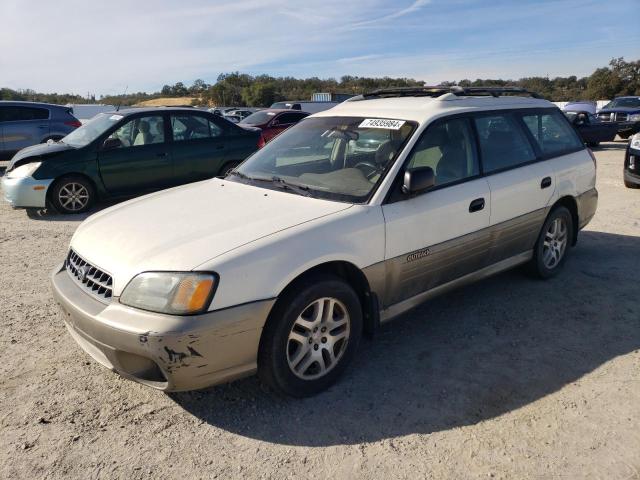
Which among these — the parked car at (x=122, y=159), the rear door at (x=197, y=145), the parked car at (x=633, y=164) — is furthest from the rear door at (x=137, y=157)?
the parked car at (x=633, y=164)

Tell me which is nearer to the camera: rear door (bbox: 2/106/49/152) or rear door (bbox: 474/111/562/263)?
rear door (bbox: 474/111/562/263)

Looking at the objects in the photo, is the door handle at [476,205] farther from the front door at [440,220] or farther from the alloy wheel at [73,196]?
the alloy wheel at [73,196]

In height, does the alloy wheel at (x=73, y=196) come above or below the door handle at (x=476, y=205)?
below

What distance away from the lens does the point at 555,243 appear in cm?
490

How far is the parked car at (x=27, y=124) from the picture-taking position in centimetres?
1205

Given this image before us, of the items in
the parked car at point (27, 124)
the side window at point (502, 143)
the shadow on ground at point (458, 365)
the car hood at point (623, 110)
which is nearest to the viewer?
the shadow on ground at point (458, 365)

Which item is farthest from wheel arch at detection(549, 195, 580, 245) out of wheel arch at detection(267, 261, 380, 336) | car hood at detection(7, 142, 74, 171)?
car hood at detection(7, 142, 74, 171)

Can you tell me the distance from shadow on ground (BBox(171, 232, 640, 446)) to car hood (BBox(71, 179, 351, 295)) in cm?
93

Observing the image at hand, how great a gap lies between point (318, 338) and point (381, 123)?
5.47ft

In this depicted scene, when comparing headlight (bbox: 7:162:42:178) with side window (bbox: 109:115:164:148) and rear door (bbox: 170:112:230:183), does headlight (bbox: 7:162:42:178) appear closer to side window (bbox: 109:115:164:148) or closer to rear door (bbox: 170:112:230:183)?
side window (bbox: 109:115:164:148)

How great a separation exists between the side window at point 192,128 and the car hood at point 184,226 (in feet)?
16.4

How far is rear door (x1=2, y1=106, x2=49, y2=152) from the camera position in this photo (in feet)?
39.6

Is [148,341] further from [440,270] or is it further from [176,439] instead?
[440,270]

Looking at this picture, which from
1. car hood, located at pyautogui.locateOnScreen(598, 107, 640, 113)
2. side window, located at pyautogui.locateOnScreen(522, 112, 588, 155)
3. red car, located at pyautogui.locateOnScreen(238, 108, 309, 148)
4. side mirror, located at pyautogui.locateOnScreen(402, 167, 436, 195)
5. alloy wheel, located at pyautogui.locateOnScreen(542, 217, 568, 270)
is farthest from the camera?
car hood, located at pyautogui.locateOnScreen(598, 107, 640, 113)
